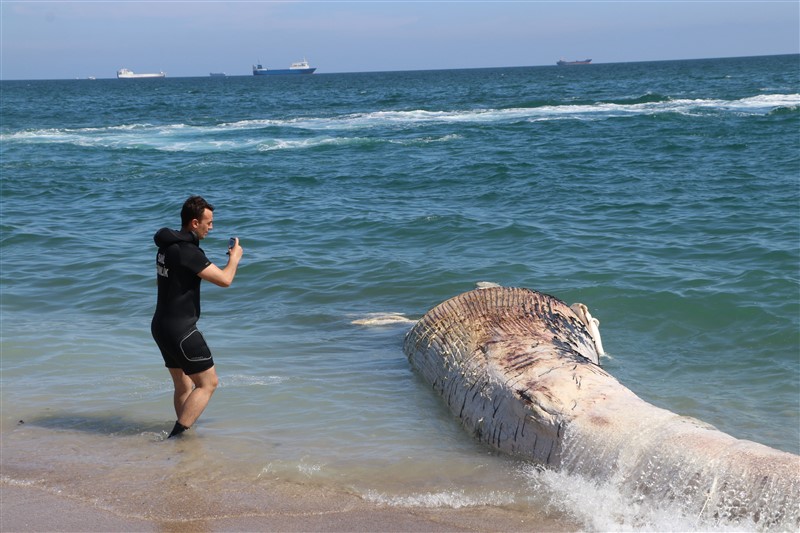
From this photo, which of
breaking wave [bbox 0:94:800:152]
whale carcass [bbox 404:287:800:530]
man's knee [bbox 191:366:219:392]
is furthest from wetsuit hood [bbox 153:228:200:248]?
breaking wave [bbox 0:94:800:152]

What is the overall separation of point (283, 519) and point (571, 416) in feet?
5.36

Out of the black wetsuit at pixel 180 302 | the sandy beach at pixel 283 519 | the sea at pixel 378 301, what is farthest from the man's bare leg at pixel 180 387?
the sandy beach at pixel 283 519

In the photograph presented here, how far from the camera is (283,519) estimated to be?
14.9 feet

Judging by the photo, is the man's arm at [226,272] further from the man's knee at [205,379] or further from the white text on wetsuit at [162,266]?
the man's knee at [205,379]

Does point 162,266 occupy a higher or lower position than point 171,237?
lower

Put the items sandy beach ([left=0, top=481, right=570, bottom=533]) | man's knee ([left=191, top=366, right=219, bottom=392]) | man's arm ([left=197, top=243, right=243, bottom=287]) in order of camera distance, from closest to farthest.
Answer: sandy beach ([left=0, top=481, right=570, bottom=533]), man's arm ([left=197, top=243, right=243, bottom=287]), man's knee ([left=191, top=366, right=219, bottom=392])

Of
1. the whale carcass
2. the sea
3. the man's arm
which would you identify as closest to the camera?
the whale carcass

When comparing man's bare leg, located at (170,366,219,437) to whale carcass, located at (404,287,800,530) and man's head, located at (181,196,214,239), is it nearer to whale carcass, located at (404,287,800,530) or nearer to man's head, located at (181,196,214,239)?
man's head, located at (181,196,214,239)

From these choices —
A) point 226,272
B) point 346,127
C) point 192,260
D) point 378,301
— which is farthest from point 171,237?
point 346,127

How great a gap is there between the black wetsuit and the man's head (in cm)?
5

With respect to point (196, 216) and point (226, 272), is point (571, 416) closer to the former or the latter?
point (226, 272)

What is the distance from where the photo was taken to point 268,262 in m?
11.1

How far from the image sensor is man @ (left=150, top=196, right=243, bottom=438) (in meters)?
5.37

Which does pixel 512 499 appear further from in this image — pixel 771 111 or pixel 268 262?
pixel 771 111
